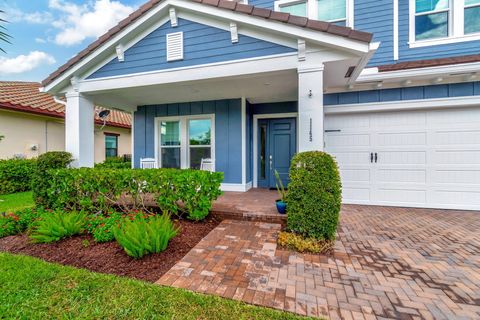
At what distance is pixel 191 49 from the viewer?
15.0ft

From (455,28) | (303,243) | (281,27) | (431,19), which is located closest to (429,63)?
(455,28)

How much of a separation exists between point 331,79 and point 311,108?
162cm

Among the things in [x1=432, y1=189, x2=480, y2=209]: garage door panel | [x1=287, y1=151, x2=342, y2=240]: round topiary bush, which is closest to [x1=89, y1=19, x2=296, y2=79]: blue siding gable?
[x1=287, y1=151, x2=342, y2=240]: round topiary bush

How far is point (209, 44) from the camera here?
444 cm

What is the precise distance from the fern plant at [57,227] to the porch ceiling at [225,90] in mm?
3047

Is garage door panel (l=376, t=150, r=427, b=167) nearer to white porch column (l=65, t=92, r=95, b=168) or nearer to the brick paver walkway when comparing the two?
the brick paver walkway

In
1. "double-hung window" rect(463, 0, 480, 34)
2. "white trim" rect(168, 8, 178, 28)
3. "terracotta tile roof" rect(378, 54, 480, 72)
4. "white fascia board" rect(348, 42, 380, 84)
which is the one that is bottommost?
"white fascia board" rect(348, 42, 380, 84)

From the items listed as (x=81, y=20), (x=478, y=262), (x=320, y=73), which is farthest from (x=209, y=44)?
(x=81, y=20)

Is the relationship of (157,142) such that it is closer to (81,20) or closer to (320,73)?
(320,73)

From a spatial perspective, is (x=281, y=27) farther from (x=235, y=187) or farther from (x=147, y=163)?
(x=147, y=163)

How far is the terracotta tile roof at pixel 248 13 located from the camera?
347 centimetres

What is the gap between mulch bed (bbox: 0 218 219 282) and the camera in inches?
105

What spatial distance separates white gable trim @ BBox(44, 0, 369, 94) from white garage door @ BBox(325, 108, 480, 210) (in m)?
2.69

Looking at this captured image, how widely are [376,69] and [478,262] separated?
4.14 m
